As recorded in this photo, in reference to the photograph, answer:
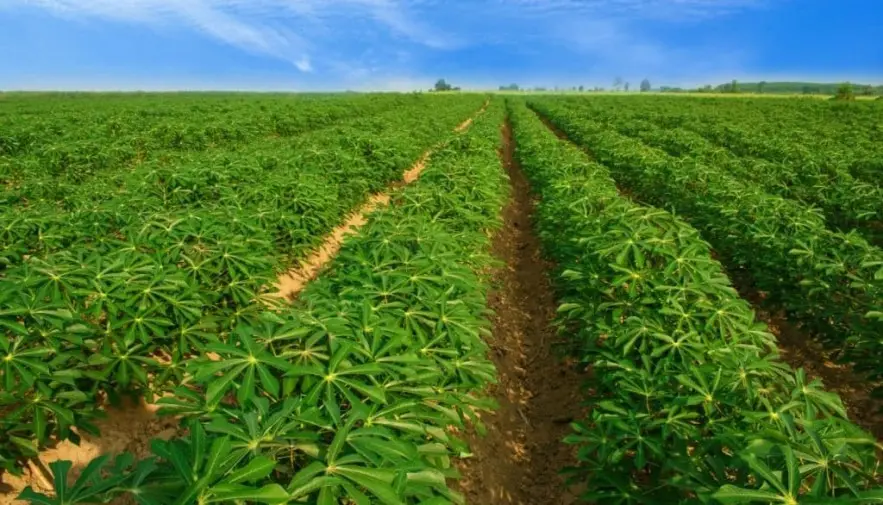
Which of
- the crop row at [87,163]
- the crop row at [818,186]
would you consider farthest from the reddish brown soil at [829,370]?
the crop row at [87,163]

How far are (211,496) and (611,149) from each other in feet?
47.1

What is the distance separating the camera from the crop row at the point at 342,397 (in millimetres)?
1649

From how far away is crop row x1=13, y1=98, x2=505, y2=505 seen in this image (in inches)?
64.9

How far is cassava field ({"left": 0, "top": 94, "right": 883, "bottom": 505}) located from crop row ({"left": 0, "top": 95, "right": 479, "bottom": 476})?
29 millimetres

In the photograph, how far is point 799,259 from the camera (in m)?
5.57

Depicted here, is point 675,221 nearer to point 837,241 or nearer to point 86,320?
point 837,241

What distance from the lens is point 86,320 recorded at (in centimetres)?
372

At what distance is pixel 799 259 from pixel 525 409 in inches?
152

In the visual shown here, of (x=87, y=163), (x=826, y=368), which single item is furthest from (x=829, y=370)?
(x=87, y=163)

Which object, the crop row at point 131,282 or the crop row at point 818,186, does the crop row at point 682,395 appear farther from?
the crop row at point 818,186

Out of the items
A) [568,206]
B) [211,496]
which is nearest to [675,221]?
[568,206]

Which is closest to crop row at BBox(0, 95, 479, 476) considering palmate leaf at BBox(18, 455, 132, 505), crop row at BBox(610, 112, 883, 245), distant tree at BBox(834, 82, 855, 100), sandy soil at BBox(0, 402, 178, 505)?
sandy soil at BBox(0, 402, 178, 505)

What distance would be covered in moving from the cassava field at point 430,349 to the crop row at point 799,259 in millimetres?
41

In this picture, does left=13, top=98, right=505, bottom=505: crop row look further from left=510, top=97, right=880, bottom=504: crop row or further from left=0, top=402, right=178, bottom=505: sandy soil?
left=510, top=97, right=880, bottom=504: crop row
